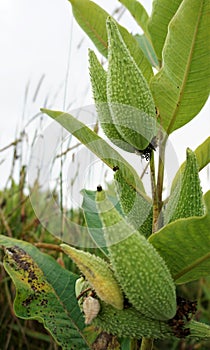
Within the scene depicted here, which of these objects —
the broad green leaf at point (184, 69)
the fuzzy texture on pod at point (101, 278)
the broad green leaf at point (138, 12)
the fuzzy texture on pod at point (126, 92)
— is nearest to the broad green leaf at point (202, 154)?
the broad green leaf at point (184, 69)

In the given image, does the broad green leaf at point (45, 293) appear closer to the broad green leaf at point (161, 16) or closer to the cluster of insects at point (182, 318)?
the cluster of insects at point (182, 318)

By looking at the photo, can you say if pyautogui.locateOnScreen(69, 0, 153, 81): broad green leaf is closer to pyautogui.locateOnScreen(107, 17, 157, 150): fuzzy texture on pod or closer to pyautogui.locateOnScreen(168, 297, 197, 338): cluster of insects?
pyautogui.locateOnScreen(107, 17, 157, 150): fuzzy texture on pod

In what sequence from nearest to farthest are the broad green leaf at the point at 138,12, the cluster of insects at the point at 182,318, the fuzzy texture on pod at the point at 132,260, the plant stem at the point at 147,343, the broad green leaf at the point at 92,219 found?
the fuzzy texture on pod at the point at 132,260 < the cluster of insects at the point at 182,318 < the plant stem at the point at 147,343 < the broad green leaf at the point at 92,219 < the broad green leaf at the point at 138,12

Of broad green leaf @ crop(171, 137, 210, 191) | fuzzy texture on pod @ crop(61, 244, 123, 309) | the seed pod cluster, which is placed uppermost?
the seed pod cluster

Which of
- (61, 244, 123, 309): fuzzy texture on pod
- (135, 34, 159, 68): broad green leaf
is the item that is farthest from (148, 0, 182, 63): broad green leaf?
(61, 244, 123, 309): fuzzy texture on pod

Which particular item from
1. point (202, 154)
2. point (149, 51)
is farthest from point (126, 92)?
point (149, 51)

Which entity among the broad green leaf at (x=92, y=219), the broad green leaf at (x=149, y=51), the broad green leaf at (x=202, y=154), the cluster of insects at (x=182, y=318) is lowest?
the cluster of insects at (x=182, y=318)

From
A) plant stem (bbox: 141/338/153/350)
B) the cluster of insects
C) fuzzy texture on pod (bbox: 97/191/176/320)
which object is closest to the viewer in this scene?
fuzzy texture on pod (bbox: 97/191/176/320)
